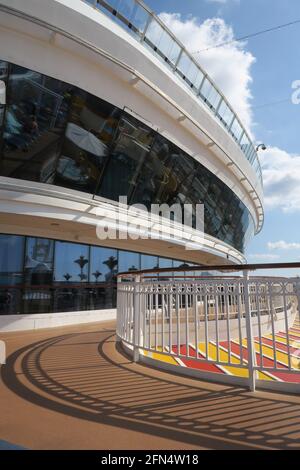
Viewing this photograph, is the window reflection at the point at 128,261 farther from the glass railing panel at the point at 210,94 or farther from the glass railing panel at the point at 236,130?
the glass railing panel at the point at 236,130

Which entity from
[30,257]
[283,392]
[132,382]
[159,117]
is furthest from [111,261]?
[283,392]

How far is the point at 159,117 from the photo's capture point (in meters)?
9.65

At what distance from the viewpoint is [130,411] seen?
316 cm

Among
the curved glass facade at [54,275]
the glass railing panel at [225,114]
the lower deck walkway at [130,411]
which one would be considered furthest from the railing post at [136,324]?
the glass railing panel at [225,114]

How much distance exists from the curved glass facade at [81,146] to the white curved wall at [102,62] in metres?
0.28

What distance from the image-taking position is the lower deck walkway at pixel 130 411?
8.40 ft

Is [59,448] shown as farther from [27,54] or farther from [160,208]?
[160,208]

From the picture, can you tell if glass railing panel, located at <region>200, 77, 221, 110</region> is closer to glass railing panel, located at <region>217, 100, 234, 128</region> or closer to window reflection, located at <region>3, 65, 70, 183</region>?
glass railing panel, located at <region>217, 100, 234, 128</region>

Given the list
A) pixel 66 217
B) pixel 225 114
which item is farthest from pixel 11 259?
pixel 225 114

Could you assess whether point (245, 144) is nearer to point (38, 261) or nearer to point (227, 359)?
point (38, 261)

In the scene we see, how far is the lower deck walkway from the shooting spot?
101 inches

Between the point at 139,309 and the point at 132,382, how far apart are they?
4.17 ft

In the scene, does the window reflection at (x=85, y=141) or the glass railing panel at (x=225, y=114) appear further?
the glass railing panel at (x=225, y=114)

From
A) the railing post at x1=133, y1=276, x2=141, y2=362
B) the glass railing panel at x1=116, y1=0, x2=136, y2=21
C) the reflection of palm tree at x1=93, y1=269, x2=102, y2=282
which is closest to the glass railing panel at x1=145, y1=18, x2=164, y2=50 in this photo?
the glass railing panel at x1=116, y1=0, x2=136, y2=21
